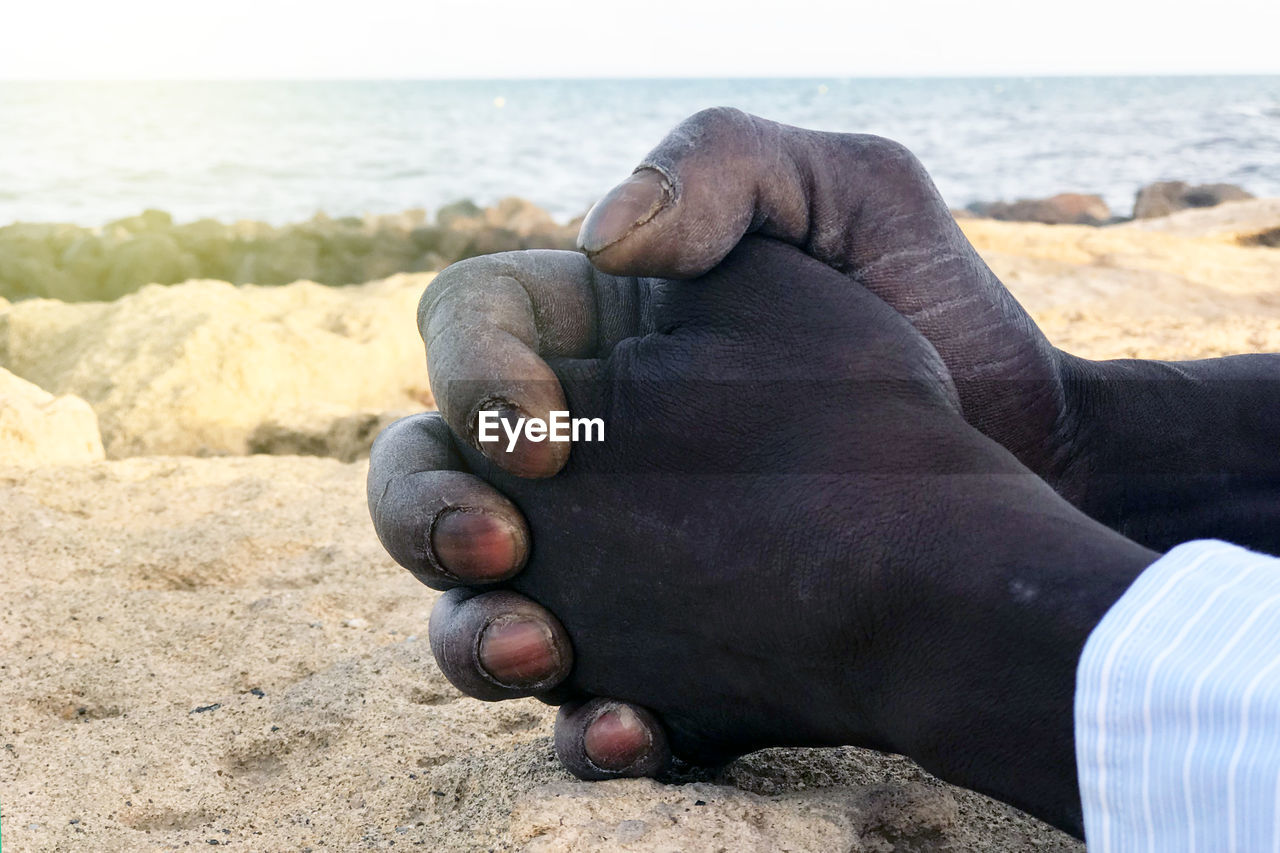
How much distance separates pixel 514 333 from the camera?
108cm

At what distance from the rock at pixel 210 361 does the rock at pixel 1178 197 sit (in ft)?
29.1

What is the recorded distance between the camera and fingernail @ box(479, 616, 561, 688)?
1.05 meters

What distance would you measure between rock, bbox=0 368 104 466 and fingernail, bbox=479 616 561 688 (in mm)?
2084

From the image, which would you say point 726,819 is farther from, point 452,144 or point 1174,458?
point 452,144

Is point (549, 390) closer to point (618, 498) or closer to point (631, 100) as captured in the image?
point (618, 498)

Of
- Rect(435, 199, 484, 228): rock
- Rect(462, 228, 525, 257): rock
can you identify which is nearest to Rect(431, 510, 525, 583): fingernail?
Rect(462, 228, 525, 257): rock

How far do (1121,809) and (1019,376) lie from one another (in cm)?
56

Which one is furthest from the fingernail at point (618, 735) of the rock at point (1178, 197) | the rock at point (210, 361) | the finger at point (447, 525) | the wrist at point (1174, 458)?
the rock at point (1178, 197)

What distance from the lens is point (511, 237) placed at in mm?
7223

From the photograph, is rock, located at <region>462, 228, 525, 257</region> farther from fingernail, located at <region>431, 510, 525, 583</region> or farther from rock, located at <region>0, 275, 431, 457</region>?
fingernail, located at <region>431, 510, 525, 583</region>

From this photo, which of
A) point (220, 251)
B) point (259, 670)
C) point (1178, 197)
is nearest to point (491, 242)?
point (220, 251)

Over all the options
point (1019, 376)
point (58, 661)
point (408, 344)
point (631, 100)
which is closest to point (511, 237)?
point (408, 344)

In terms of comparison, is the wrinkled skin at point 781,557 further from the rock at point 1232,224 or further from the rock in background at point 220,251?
the rock at point 1232,224

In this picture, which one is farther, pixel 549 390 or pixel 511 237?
pixel 511 237
